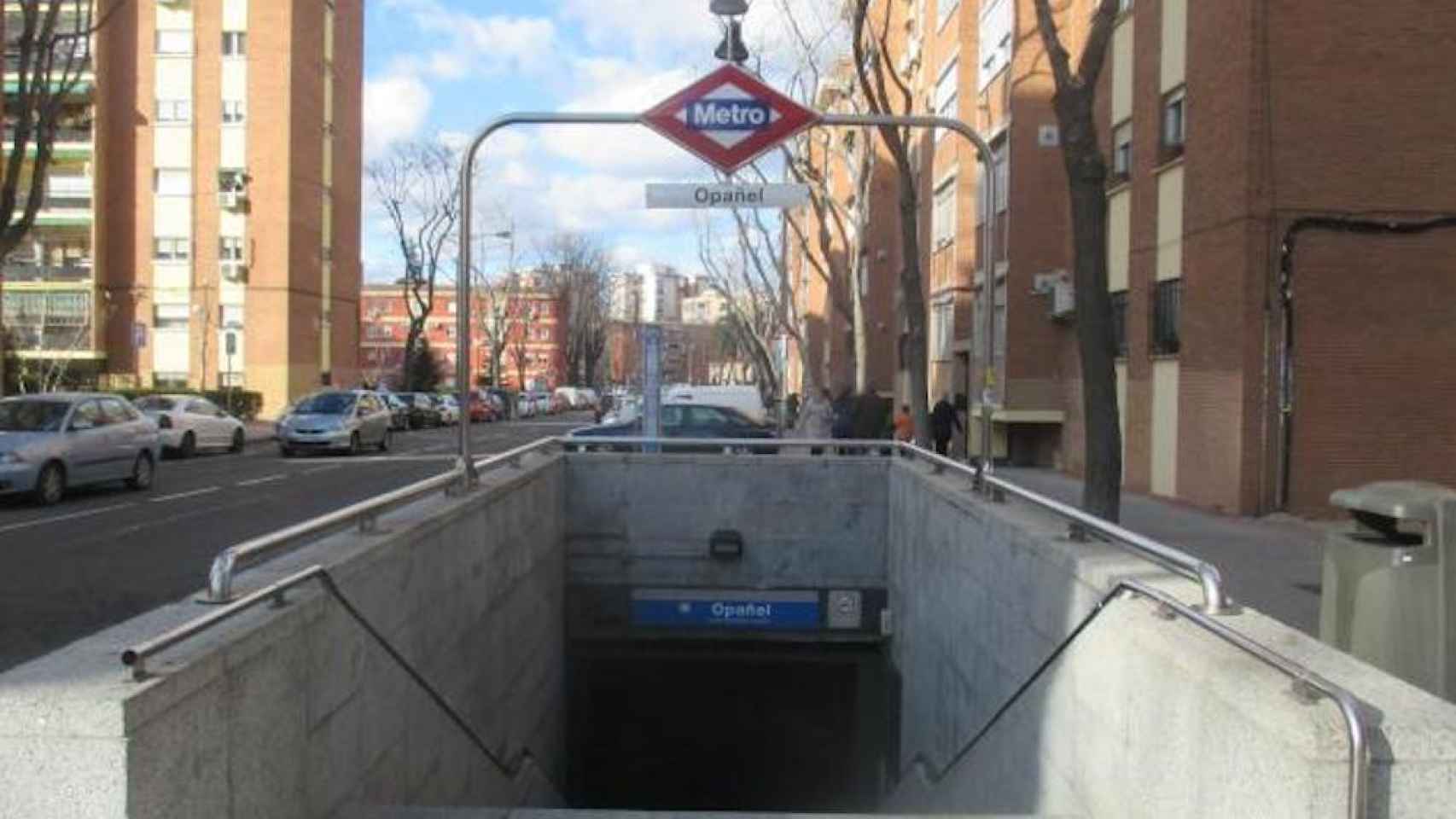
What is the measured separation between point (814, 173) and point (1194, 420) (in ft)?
55.4

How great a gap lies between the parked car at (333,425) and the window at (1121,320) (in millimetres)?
17410

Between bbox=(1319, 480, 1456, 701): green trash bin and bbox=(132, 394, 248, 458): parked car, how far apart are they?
27268mm

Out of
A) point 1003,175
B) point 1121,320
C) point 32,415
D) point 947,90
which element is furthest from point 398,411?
point 1121,320

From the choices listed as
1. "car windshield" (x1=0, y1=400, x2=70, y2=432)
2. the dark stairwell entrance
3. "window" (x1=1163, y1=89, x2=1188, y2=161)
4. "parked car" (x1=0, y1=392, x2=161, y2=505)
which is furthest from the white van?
the dark stairwell entrance

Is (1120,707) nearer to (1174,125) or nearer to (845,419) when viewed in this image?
(1174,125)

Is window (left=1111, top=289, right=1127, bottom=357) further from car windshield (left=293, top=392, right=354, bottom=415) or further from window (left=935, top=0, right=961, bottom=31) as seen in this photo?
car windshield (left=293, top=392, right=354, bottom=415)

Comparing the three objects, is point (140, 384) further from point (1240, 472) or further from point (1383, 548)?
point (1383, 548)

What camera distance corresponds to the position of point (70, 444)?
18.9 meters

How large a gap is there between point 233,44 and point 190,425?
27.6 m

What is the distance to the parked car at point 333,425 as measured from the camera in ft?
103

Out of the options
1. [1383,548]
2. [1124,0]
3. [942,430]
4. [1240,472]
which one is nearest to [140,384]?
[942,430]

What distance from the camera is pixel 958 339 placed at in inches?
1380

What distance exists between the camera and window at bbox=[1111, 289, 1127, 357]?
2375cm

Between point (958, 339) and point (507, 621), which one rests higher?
point (958, 339)
